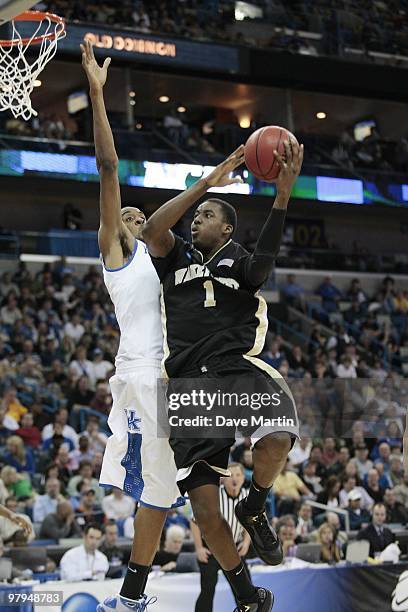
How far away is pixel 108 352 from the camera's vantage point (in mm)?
17531

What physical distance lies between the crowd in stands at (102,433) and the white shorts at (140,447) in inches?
79.5

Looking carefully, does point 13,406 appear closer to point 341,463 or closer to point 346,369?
point 341,463

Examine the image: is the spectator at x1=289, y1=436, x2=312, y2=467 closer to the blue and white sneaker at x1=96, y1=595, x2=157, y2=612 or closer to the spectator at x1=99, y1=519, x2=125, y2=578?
the spectator at x1=99, y1=519, x2=125, y2=578

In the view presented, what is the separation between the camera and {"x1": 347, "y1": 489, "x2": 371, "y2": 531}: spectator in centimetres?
1326

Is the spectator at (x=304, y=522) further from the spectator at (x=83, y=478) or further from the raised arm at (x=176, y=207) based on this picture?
the raised arm at (x=176, y=207)

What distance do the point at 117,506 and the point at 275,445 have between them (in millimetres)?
6877

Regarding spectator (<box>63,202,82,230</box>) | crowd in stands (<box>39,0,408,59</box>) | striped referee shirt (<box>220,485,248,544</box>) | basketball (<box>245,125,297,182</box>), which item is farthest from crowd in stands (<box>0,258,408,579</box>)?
crowd in stands (<box>39,0,408,59</box>)

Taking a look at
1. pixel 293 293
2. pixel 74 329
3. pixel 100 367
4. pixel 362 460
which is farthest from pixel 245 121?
pixel 362 460

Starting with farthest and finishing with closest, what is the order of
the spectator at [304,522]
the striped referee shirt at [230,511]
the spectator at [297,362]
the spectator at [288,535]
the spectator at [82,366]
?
the spectator at [297,362] → the spectator at [82,366] → the spectator at [304,522] → the spectator at [288,535] → the striped referee shirt at [230,511]

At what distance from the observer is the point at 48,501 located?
12.1m

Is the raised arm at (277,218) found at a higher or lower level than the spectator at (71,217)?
lower

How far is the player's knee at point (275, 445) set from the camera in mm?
5551

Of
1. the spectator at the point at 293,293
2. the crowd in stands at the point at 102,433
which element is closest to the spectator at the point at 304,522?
the crowd in stands at the point at 102,433

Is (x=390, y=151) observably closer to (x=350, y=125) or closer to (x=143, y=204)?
(x=350, y=125)
